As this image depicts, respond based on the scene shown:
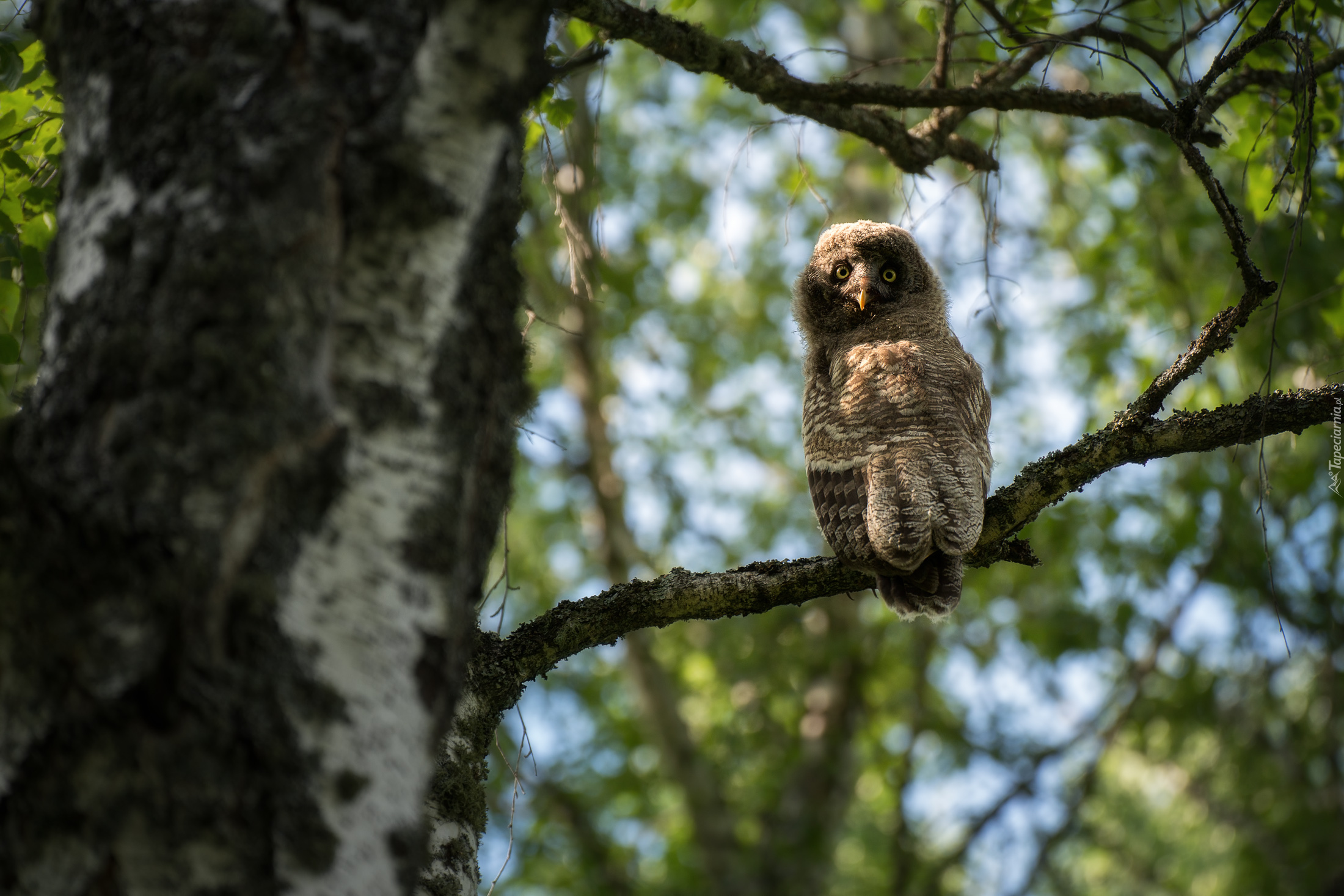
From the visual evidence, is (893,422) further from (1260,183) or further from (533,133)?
(1260,183)

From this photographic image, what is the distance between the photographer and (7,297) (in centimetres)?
258

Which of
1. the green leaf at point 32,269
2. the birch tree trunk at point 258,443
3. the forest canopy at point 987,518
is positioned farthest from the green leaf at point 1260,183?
the green leaf at point 32,269

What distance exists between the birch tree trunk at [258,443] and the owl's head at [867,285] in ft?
9.91

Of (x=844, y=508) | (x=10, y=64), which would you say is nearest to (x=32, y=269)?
(x=10, y=64)

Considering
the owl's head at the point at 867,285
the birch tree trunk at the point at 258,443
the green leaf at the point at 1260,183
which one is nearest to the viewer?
the birch tree trunk at the point at 258,443

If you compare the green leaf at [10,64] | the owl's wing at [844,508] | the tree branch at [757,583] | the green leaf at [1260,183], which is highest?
the green leaf at [1260,183]

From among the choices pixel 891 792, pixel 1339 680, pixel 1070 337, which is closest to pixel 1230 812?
pixel 1339 680

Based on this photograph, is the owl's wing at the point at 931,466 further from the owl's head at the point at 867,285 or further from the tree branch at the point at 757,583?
the owl's head at the point at 867,285

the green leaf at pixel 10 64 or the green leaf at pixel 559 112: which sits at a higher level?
the green leaf at pixel 559 112

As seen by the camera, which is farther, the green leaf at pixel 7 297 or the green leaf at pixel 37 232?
the green leaf at pixel 37 232

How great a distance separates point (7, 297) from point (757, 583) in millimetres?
2085

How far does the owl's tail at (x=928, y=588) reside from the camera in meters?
3.04

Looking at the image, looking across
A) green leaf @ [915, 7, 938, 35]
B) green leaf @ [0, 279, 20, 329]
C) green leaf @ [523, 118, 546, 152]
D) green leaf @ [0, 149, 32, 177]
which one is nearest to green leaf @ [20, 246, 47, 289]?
green leaf @ [0, 279, 20, 329]

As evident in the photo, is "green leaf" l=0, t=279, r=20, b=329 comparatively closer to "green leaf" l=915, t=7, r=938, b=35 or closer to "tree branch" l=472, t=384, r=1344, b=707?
"tree branch" l=472, t=384, r=1344, b=707
